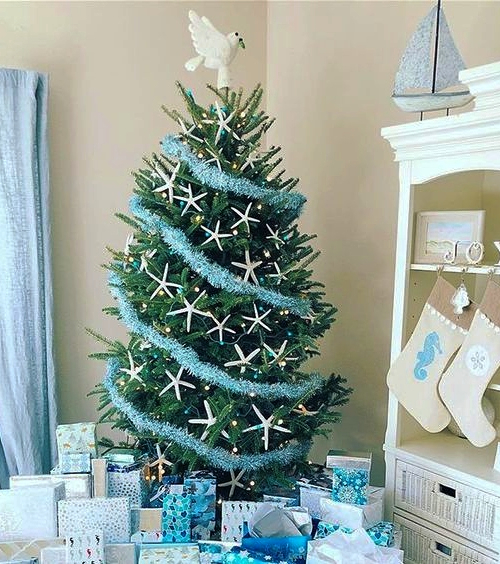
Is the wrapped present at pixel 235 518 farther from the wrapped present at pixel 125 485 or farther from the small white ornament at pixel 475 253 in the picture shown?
the small white ornament at pixel 475 253

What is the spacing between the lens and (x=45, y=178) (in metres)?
2.09

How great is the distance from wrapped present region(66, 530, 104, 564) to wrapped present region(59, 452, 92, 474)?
0.92 feet

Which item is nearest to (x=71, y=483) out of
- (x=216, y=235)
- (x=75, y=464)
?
(x=75, y=464)

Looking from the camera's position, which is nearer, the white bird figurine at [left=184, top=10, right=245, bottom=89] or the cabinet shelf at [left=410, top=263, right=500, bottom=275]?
the cabinet shelf at [left=410, top=263, right=500, bottom=275]

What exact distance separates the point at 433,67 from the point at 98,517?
1498 mm

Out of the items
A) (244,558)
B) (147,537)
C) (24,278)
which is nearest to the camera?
(244,558)

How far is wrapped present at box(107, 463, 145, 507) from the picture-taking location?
1.64 metres

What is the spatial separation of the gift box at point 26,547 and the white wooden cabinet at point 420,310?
936mm

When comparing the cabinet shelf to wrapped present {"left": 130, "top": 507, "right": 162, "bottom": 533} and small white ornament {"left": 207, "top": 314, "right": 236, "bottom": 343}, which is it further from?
wrapped present {"left": 130, "top": 507, "right": 162, "bottom": 533}

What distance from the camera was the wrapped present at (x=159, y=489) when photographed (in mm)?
1615

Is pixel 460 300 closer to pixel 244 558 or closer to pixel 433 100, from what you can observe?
pixel 433 100

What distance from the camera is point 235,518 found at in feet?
5.11

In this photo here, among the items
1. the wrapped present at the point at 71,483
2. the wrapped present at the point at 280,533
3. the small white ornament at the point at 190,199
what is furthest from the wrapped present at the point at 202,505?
the small white ornament at the point at 190,199

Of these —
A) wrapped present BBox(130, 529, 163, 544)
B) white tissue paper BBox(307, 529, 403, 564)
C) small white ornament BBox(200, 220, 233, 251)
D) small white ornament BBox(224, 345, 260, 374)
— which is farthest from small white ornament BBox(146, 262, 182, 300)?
white tissue paper BBox(307, 529, 403, 564)
